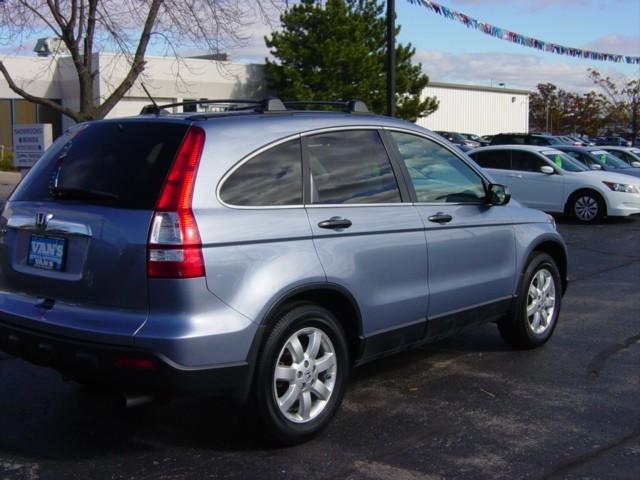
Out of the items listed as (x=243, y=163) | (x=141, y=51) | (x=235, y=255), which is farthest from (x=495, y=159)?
(x=235, y=255)

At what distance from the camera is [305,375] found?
14.6 ft

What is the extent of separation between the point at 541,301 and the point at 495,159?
10762 millimetres

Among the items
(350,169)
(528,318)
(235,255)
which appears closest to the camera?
(235,255)

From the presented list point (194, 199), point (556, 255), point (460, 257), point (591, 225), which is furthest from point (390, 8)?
point (194, 199)

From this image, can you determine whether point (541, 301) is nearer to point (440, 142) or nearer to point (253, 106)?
point (440, 142)

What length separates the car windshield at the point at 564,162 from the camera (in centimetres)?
1631

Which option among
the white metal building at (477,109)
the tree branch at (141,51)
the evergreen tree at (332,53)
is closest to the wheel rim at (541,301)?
the tree branch at (141,51)

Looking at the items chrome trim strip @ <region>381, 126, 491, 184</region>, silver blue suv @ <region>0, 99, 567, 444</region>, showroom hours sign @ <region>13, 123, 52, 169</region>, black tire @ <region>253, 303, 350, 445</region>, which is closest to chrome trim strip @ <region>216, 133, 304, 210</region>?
silver blue suv @ <region>0, 99, 567, 444</region>

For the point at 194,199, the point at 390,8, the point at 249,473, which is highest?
the point at 390,8

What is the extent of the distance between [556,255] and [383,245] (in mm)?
2437

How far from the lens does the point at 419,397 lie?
5.32 m

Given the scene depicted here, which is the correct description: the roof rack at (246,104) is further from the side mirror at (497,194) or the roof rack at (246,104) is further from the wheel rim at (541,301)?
the wheel rim at (541,301)

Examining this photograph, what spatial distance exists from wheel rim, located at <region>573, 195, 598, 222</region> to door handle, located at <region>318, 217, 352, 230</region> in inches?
488

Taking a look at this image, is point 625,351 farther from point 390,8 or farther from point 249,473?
point 390,8
